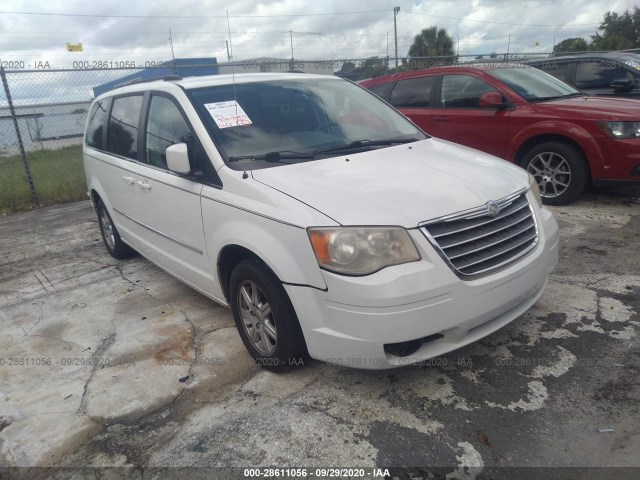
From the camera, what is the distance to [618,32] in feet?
147

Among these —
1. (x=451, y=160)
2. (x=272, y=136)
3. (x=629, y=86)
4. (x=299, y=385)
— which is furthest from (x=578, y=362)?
(x=629, y=86)

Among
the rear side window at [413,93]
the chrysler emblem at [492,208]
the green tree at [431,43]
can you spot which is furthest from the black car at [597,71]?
the green tree at [431,43]

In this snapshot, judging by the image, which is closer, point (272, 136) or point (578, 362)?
point (578, 362)

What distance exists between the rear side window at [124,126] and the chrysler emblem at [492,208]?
2865 millimetres

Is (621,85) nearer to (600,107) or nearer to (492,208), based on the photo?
(600,107)

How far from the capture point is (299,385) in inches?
114

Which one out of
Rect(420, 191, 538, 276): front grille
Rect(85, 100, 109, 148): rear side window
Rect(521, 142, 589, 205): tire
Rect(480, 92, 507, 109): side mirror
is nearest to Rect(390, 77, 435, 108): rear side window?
Rect(480, 92, 507, 109): side mirror

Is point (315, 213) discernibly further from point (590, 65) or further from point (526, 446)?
point (590, 65)

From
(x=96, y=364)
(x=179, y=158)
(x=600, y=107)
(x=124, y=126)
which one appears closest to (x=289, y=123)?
(x=179, y=158)

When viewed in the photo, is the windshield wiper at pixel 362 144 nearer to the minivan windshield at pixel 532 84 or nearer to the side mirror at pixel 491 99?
the side mirror at pixel 491 99

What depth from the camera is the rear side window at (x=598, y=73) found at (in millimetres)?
8078

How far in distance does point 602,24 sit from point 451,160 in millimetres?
54189

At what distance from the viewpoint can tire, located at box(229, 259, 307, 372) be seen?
268 cm

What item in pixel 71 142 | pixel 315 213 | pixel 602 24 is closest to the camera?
pixel 315 213
